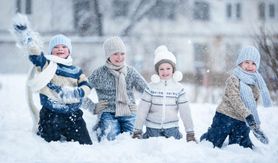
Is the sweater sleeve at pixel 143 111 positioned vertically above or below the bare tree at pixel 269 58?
below

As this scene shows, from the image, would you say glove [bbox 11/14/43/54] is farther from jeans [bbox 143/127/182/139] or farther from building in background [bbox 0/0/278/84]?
building in background [bbox 0/0/278/84]

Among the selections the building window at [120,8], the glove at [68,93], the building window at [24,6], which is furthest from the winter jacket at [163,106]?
the building window at [24,6]

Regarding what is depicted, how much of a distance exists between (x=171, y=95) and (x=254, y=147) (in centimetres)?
107

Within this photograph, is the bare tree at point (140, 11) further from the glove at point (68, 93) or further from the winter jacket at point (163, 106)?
the glove at point (68, 93)

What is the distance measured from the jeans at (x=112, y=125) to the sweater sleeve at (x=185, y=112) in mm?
754

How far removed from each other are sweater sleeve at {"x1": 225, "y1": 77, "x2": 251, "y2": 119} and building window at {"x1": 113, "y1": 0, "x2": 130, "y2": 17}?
684 inches

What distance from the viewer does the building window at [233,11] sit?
28.4 m

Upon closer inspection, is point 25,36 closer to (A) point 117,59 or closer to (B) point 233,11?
(A) point 117,59

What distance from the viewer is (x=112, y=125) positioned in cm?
561

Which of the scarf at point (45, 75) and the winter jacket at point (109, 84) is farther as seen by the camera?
the winter jacket at point (109, 84)

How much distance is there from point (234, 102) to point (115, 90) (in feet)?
4.66

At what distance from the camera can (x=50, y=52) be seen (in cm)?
541

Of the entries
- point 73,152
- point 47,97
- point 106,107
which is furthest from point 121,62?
point 73,152

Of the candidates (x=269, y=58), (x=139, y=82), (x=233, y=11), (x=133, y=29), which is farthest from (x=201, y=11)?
(x=139, y=82)
